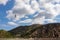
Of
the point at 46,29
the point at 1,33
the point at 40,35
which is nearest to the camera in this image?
the point at 1,33

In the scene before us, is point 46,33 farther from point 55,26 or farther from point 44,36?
point 55,26

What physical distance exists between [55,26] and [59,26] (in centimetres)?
1144

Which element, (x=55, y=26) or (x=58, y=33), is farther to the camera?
(x=55, y=26)

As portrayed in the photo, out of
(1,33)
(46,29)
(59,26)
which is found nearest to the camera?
(1,33)

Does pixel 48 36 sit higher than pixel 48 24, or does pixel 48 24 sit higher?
pixel 48 24

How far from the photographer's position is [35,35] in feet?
514

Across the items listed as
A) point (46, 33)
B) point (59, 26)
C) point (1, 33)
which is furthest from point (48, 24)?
point (1, 33)

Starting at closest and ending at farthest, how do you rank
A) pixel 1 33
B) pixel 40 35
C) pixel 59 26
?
1. pixel 1 33
2. pixel 40 35
3. pixel 59 26

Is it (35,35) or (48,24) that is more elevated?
(48,24)

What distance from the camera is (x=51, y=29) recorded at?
161875 mm

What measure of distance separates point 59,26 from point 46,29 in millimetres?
20605

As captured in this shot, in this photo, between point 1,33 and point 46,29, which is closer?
point 1,33

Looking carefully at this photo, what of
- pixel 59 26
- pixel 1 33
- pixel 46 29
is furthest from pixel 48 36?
pixel 1 33

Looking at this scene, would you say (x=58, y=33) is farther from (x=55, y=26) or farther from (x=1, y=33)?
(x=1, y=33)
